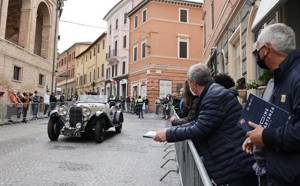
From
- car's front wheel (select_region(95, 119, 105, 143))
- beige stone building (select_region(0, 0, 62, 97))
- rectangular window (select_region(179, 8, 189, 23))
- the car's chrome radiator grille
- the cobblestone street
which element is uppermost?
rectangular window (select_region(179, 8, 189, 23))

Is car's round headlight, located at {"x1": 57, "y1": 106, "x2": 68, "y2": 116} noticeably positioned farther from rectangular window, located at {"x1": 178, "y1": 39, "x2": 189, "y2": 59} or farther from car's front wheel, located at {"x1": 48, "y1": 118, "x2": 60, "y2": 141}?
rectangular window, located at {"x1": 178, "y1": 39, "x2": 189, "y2": 59}

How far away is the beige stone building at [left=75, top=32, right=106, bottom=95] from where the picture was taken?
52125 millimetres

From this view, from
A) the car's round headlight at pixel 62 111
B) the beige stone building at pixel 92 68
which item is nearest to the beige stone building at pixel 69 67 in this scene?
the beige stone building at pixel 92 68

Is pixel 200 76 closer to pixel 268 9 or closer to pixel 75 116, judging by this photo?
pixel 268 9

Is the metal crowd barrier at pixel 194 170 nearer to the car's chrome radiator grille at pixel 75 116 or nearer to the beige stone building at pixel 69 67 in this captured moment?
the car's chrome radiator grille at pixel 75 116

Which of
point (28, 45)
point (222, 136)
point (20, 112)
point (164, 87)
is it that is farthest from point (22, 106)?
point (164, 87)

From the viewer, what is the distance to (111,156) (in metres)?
8.41

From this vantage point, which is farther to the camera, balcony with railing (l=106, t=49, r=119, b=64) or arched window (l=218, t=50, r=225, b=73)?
balcony with railing (l=106, t=49, r=119, b=64)

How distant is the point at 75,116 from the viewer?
424 inches

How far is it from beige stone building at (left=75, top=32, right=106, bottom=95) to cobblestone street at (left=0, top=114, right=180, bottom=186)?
36577mm

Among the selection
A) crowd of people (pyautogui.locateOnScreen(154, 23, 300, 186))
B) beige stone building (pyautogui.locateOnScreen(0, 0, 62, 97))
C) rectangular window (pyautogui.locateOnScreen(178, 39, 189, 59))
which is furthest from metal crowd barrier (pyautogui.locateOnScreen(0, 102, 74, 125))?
rectangular window (pyautogui.locateOnScreen(178, 39, 189, 59))

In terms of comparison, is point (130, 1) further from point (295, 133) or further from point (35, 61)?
point (295, 133)

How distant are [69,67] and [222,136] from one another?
76788 mm

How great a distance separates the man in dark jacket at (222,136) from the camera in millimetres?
2818
